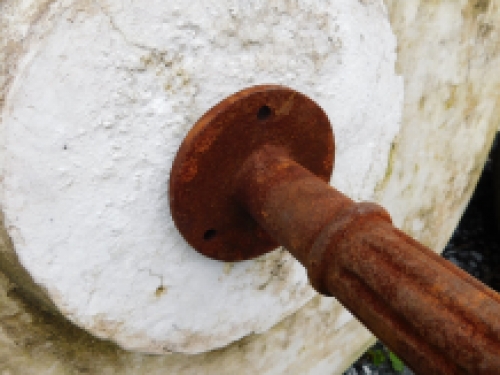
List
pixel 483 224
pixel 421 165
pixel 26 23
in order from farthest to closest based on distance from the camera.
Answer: pixel 483 224
pixel 421 165
pixel 26 23

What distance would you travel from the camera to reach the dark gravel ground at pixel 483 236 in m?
2.56

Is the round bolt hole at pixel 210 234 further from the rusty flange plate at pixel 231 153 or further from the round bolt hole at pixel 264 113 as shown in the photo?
the round bolt hole at pixel 264 113

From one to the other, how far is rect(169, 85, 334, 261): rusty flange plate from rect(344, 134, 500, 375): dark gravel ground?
81.0 inches

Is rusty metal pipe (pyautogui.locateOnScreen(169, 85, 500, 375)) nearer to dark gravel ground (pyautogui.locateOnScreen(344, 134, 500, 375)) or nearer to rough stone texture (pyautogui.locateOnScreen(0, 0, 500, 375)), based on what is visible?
rough stone texture (pyautogui.locateOnScreen(0, 0, 500, 375))

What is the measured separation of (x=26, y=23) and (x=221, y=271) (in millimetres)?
479

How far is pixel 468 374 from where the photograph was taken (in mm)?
385

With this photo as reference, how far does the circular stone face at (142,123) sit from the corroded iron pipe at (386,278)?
161 mm

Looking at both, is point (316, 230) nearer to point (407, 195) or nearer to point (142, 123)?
point (142, 123)

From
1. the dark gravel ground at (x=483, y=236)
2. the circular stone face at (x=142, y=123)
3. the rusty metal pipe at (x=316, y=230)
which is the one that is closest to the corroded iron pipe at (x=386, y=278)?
the rusty metal pipe at (x=316, y=230)

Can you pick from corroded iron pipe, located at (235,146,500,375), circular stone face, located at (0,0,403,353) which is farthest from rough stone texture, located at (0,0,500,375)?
corroded iron pipe, located at (235,146,500,375)

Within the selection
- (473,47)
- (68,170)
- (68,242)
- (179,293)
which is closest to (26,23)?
(68,170)

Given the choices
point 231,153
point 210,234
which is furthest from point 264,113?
point 210,234

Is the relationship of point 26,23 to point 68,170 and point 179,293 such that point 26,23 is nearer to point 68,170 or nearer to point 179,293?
point 68,170

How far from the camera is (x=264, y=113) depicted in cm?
68
